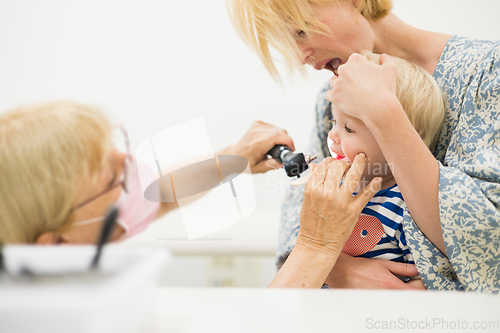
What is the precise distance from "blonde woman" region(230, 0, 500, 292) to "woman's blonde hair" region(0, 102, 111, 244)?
1.57 feet

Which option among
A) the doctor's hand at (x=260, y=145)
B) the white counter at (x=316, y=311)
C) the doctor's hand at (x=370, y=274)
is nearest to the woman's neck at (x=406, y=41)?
the doctor's hand at (x=260, y=145)

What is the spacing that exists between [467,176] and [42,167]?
0.64m

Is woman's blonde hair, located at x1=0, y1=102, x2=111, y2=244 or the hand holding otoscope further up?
woman's blonde hair, located at x1=0, y1=102, x2=111, y2=244

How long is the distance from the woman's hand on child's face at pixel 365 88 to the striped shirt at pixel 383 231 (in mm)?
219

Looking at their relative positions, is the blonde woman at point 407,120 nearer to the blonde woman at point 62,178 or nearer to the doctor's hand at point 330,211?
the doctor's hand at point 330,211

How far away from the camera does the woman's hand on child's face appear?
0.63 meters

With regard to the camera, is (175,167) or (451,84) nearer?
(175,167)

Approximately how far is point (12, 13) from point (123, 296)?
444mm

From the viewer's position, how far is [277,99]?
0.93 m

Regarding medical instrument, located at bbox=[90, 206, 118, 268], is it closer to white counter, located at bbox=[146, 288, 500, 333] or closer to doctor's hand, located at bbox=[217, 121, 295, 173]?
white counter, located at bbox=[146, 288, 500, 333]

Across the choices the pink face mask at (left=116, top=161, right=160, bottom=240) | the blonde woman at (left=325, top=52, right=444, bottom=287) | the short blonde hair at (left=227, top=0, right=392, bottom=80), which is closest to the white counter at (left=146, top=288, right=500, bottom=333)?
the pink face mask at (left=116, top=161, right=160, bottom=240)

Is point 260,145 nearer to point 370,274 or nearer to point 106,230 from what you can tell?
point 370,274

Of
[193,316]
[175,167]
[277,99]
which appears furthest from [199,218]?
[277,99]

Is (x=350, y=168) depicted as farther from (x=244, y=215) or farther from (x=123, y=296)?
(x=123, y=296)
